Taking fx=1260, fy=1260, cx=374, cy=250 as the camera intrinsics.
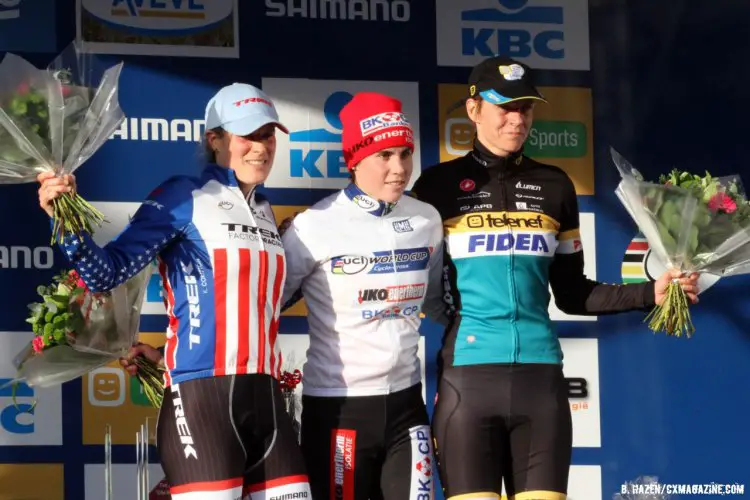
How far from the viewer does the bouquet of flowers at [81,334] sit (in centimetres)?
379

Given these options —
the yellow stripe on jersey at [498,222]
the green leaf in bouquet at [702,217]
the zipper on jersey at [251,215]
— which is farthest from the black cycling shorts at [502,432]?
the zipper on jersey at [251,215]

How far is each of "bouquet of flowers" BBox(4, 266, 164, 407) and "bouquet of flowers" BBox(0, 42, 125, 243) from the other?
1.75ft

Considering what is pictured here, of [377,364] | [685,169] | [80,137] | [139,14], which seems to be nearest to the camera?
[80,137]

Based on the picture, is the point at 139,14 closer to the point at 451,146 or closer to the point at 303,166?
the point at 303,166

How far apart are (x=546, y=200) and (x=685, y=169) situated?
5.50 ft

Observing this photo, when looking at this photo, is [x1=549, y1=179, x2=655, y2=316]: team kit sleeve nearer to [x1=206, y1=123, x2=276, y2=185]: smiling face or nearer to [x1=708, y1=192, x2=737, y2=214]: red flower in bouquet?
[x1=708, y1=192, x2=737, y2=214]: red flower in bouquet

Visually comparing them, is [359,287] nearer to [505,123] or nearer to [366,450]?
[366,450]

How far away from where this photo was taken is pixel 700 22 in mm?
5516

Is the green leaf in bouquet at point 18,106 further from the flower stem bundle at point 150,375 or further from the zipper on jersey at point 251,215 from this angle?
the flower stem bundle at point 150,375

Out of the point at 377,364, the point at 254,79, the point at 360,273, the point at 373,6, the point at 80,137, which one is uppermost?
the point at 373,6

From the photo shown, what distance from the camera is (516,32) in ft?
17.5

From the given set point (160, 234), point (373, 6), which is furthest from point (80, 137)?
point (373, 6)

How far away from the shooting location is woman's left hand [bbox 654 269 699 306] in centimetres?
384

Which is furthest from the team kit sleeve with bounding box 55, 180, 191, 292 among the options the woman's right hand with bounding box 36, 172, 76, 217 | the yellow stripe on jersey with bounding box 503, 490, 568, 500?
the yellow stripe on jersey with bounding box 503, 490, 568, 500
